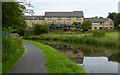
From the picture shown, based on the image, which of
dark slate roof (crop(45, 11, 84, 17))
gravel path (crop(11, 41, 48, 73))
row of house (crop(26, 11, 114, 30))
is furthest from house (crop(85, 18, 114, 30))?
gravel path (crop(11, 41, 48, 73))

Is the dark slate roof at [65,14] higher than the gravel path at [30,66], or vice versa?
the dark slate roof at [65,14]

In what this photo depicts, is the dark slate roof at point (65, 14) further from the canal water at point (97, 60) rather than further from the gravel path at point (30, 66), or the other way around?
the gravel path at point (30, 66)

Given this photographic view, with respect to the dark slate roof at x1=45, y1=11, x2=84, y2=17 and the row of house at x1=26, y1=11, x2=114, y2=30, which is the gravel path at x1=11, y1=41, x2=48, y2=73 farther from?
the dark slate roof at x1=45, y1=11, x2=84, y2=17

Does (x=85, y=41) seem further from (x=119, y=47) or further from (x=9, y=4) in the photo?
(x=9, y=4)

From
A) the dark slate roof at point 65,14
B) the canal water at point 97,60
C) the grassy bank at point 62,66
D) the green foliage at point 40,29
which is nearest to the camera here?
the grassy bank at point 62,66

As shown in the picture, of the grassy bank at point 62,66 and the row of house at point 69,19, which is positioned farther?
Result: the row of house at point 69,19

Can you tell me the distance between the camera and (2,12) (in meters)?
11.5

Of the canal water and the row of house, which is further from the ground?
the row of house

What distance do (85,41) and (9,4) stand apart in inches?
987

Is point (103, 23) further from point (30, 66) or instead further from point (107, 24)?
point (30, 66)

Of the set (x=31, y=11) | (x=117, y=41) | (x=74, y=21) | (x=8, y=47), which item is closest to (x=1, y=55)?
(x=8, y=47)

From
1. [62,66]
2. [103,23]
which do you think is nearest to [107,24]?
[103,23]

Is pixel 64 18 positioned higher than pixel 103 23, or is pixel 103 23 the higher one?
pixel 64 18

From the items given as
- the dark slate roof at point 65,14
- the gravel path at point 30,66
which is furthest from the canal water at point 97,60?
the dark slate roof at point 65,14
